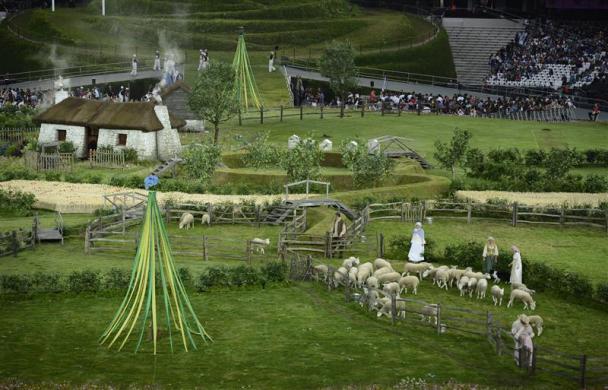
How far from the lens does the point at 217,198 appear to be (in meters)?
54.8

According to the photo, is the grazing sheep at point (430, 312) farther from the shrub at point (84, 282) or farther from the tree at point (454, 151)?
the tree at point (454, 151)

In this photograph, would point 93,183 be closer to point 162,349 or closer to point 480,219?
point 480,219

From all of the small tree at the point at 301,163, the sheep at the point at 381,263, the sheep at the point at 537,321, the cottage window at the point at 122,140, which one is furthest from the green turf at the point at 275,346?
the cottage window at the point at 122,140

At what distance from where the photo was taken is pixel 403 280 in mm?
40844

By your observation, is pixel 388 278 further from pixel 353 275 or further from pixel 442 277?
pixel 442 277

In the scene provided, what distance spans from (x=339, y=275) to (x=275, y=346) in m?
5.80

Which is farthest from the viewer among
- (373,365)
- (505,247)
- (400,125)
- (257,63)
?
(257,63)

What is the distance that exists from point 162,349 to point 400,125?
44677 millimetres

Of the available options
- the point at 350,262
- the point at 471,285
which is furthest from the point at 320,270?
the point at 471,285

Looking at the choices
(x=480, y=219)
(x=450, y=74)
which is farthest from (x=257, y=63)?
(x=480, y=219)

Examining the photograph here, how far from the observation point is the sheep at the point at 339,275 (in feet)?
133

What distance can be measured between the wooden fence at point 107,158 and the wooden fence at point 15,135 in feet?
21.6

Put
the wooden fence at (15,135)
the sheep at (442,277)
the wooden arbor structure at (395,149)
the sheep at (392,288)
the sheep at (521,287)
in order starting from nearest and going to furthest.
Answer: the sheep at (392,288)
the sheep at (521,287)
the sheep at (442,277)
the wooden arbor structure at (395,149)
the wooden fence at (15,135)

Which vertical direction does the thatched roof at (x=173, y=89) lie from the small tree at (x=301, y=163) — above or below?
above
